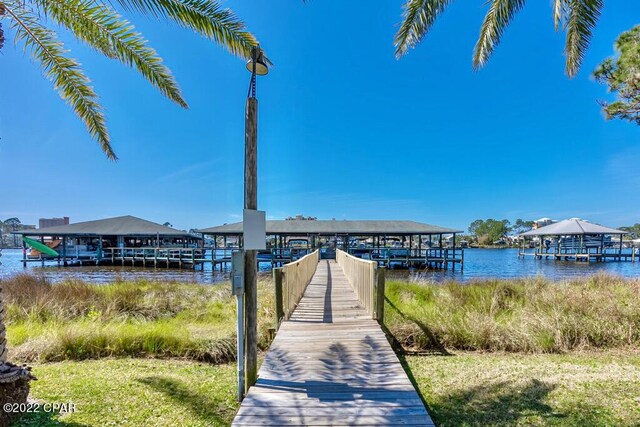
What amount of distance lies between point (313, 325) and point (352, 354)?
1.59 m

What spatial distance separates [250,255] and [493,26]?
266 inches

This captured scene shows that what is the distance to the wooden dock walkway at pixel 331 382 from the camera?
9.71ft

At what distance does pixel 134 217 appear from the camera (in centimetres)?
3969

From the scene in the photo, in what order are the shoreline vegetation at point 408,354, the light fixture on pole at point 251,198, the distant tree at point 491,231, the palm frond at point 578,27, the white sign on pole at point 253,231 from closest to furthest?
the shoreline vegetation at point 408,354, the white sign on pole at point 253,231, the light fixture on pole at point 251,198, the palm frond at point 578,27, the distant tree at point 491,231

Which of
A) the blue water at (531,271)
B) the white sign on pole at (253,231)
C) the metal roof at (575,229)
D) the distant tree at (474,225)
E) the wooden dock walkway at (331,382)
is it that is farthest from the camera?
the distant tree at (474,225)

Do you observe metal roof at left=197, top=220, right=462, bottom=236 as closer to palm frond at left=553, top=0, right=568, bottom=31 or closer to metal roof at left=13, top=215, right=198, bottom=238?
metal roof at left=13, top=215, right=198, bottom=238

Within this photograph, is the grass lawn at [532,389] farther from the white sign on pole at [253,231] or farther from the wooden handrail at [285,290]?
the white sign on pole at [253,231]

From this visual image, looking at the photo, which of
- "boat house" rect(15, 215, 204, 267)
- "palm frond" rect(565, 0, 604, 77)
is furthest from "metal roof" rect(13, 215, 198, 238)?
"palm frond" rect(565, 0, 604, 77)

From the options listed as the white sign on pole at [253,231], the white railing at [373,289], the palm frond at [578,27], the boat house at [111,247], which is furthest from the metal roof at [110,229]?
the palm frond at [578,27]

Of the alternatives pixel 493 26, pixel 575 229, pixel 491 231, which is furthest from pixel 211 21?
pixel 491 231

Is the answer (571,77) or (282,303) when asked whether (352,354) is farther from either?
(571,77)

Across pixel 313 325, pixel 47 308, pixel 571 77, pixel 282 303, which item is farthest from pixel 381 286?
pixel 47 308

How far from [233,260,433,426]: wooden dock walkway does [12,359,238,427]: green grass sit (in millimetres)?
629

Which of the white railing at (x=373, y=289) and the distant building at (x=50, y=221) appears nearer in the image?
the white railing at (x=373, y=289)
